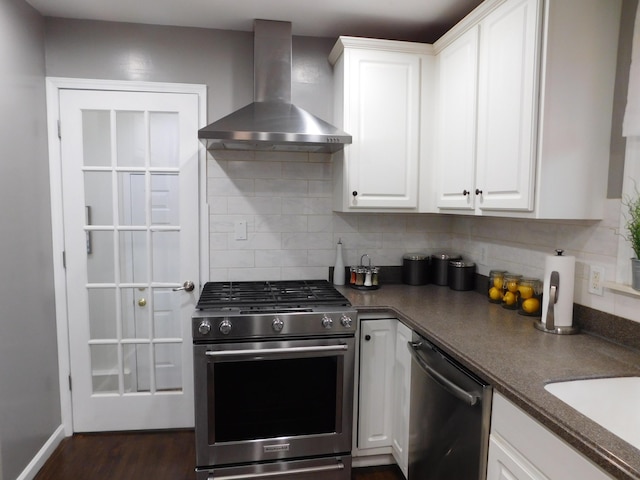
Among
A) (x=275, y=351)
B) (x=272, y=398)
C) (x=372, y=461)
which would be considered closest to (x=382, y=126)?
(x=275, y=351)

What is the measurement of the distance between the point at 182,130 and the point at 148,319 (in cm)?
119

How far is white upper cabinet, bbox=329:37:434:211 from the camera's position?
2.29 m

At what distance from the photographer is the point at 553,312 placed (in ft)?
5.49

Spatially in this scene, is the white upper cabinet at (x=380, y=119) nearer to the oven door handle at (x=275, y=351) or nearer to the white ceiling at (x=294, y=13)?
the white ceiling at (x=294, y=13)

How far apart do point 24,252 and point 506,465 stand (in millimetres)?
2355

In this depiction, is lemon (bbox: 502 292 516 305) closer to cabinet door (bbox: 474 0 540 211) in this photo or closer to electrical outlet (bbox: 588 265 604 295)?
electrical outlet (bbox: 588 265 604 295)

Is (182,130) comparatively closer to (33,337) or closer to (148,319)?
(148,319)

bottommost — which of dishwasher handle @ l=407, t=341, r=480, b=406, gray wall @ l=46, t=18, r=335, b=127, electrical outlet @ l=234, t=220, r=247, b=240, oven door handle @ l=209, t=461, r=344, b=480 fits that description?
oven door handle @ l=209, t=461, r=344, b=480

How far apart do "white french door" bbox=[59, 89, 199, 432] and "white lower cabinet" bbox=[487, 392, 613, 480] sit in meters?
1.88

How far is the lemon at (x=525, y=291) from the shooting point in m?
1.93

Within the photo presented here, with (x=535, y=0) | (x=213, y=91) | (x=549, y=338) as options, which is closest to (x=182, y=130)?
(x=213, y=91)

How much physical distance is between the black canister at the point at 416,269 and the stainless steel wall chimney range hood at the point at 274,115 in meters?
0.86

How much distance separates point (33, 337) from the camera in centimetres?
219

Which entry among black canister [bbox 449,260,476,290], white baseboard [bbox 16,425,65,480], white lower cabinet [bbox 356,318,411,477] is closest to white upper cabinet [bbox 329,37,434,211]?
black canister [bbox 449,260,476,290]
